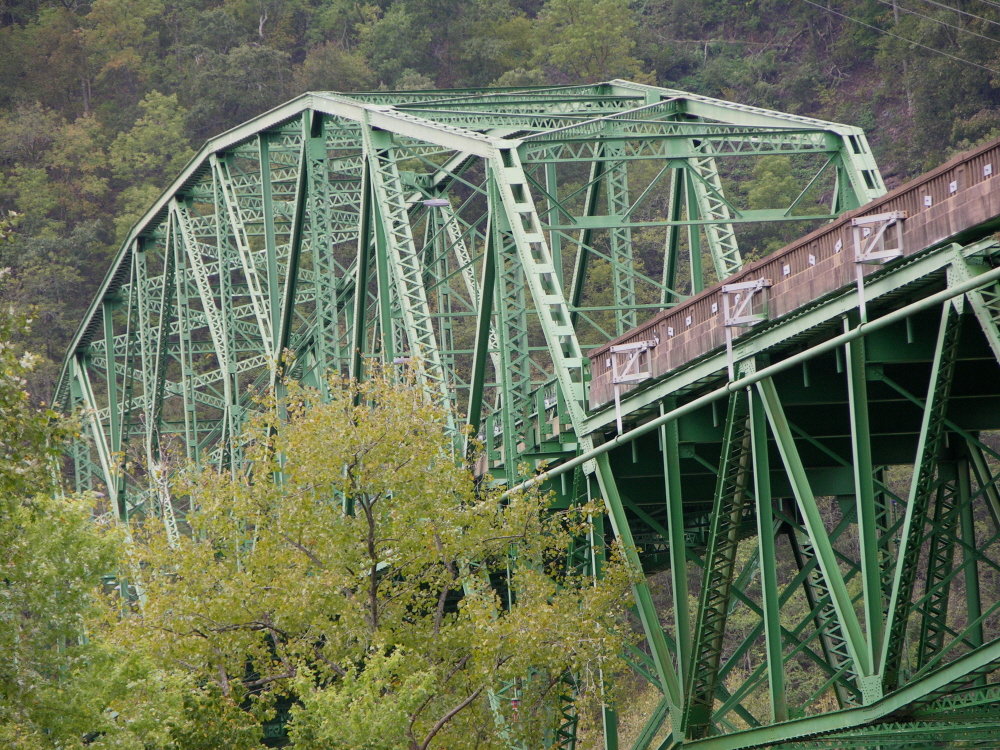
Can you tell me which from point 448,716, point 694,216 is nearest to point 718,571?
point 448,716

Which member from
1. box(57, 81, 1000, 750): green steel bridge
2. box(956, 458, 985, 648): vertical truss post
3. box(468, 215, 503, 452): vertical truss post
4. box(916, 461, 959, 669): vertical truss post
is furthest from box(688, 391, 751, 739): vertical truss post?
box(468, 215, 503, 452): vertical truss post

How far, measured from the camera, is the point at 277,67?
345ft

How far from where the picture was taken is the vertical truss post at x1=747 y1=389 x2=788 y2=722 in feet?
73.4

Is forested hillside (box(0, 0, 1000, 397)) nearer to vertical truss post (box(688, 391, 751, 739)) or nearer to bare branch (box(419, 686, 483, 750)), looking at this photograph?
vertical truss post (box(688, 391, 751, 739))

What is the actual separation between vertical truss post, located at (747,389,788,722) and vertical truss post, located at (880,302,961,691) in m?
2.30

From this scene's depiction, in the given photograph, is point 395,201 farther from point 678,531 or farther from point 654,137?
point 678,531

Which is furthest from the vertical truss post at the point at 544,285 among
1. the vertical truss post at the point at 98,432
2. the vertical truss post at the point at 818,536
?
the vertical truss post at the point at 98,432

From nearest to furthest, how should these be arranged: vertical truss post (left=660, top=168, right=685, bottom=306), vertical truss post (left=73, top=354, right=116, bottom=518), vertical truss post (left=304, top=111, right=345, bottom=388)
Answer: vertical truss post (left=660, top=168, right=685, bottom=306)
vertical truss post (left=304, top=111, right=345, bottom=388)
vertical truss post (left=73, top=354, right=116, bottom=518)

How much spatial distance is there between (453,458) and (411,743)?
4652 millimetres

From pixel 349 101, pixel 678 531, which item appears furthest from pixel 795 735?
pixel 349 101

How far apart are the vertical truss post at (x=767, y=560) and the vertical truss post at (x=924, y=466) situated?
2.30 m

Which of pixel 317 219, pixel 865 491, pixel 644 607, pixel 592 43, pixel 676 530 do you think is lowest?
pixel 644 607

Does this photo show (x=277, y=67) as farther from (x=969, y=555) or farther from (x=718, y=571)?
(x=969, y=555)

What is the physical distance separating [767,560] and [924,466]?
3656 millimetres
